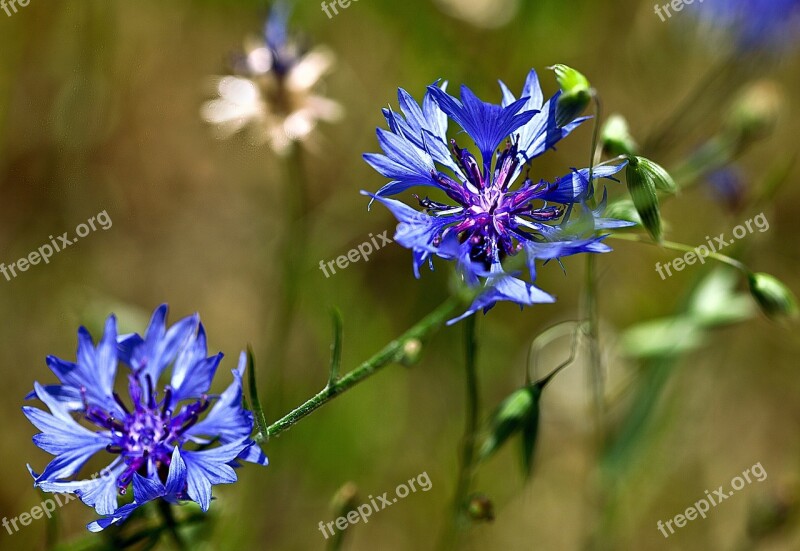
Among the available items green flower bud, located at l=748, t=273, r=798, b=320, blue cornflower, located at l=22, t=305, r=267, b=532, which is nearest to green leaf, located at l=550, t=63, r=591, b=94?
green flower bud, located at l=748, t=273, r=798, b=320

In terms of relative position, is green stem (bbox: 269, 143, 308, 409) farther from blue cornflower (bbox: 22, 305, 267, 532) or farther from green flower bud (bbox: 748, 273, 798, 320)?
green flower bud (bbox: 748, 273, 798, 320)

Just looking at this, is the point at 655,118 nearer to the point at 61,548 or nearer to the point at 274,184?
the point at 274,184

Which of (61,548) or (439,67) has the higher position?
(439,67)

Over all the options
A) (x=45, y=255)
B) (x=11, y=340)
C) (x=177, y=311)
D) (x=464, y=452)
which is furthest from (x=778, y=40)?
(x=11, y=340)

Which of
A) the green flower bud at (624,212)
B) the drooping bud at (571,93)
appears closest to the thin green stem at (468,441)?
the green flower bud at (624,212)

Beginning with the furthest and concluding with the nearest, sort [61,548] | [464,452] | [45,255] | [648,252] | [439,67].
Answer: [648,252] → [439,67] → [45,255] → [464,452] → [61,548]
